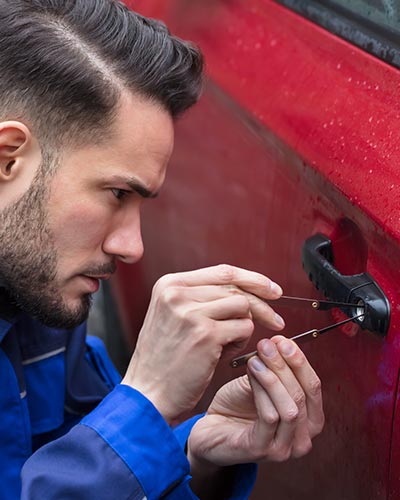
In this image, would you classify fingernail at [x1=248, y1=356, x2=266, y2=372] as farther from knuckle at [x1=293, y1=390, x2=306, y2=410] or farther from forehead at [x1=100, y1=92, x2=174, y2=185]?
forehead at [x1=100, y1=92, x2=174, y2=185]

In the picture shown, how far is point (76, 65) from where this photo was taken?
171cm

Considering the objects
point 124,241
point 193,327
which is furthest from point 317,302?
point 124,241

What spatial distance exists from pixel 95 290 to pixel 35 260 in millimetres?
129

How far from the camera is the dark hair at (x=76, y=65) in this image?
5.54 ft

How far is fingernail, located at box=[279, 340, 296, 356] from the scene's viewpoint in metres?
1.50

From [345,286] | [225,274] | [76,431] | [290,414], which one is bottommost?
[76,431]

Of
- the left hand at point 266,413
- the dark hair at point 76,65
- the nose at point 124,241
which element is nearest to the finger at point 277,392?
the left hand at point 266,413

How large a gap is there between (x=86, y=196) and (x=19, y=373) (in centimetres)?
42

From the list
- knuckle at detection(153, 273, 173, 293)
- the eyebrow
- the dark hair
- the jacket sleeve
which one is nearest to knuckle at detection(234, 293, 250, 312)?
knuckle at detection(153, 273, 173, 293)

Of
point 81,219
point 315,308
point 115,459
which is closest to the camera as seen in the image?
point 115,459

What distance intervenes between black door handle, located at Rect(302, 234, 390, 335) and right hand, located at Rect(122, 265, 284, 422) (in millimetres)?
92

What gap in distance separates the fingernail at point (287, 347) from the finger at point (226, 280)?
0.26 feet

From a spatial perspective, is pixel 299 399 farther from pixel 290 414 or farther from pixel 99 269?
pixel 99 269

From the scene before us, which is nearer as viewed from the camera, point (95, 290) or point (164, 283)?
point (164, 283)
